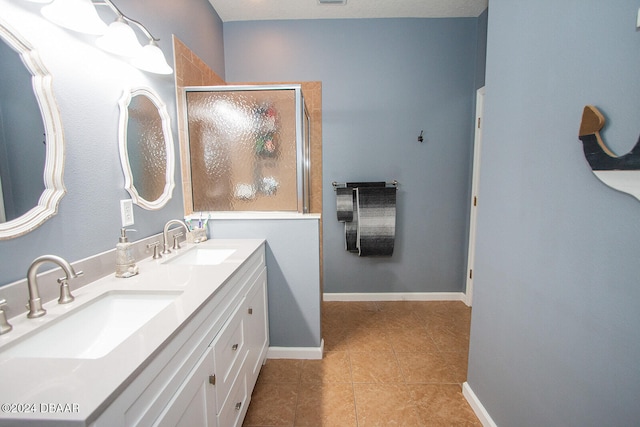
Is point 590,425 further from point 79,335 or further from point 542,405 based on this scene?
point 79,335

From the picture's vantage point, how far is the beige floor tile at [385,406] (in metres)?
1.42

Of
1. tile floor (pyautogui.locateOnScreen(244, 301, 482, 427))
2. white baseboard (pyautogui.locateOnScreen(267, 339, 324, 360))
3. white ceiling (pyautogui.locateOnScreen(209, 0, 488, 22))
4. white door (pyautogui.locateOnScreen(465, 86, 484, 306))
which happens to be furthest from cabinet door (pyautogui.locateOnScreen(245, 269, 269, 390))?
white ceiling (pyautogui.locateOnScreen(209, 0, 488, 22))

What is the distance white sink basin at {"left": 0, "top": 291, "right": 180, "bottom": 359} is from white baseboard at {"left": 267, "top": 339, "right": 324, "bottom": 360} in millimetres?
1165

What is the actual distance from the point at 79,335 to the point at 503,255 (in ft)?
5.37

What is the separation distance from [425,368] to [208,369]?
1.49 m

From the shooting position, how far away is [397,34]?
2488 mm

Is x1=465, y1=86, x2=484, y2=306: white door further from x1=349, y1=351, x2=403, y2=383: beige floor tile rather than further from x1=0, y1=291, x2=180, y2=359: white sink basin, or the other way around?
x1=0, y1=291, x2=180, y2=359: white sink basin

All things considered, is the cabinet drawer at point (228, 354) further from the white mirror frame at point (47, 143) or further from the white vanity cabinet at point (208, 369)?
the white mirror frame at point (47, 143)

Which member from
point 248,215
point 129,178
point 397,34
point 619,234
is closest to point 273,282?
point 248,215

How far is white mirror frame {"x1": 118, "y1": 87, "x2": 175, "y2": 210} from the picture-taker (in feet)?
3.98

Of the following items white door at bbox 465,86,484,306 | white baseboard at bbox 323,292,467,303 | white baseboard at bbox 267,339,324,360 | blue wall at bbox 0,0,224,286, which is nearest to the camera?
blue wall at bbox 0,0,224,286

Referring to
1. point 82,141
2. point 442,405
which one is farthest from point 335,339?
point 82,141

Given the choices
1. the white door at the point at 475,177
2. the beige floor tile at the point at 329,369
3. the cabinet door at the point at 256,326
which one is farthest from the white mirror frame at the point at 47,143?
the white door at the point at 475,177

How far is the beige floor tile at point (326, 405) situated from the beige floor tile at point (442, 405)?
A: 1.26 ft
